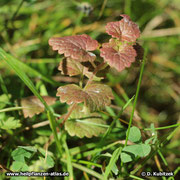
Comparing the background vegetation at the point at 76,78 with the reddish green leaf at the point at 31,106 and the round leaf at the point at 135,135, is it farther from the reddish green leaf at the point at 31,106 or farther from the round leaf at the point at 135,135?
the round leaf at the point at 135,135

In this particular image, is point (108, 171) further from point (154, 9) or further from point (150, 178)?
point (154, 9)

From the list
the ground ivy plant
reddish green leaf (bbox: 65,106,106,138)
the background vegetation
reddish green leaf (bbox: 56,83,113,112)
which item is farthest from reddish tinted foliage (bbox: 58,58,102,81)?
the background vegetation

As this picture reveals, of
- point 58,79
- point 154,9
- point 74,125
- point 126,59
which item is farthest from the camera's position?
point 154,9

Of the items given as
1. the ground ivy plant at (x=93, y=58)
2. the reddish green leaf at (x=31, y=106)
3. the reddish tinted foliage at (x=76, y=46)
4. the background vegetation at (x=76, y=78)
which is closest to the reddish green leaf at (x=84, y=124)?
the ground ivy plant at (x=93, y=58)

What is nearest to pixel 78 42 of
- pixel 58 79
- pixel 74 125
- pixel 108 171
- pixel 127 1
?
pixel 74 125

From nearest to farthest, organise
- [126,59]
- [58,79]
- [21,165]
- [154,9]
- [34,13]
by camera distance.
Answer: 1. [126,59]
2. [21,165]
3. [58,79]
4. [34,13]
5. [154,9]

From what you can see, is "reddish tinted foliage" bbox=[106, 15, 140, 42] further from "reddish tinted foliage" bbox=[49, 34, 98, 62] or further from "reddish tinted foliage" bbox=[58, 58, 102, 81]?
"reddish tinted foliage" bbox=[58, 58, 102, 81]
